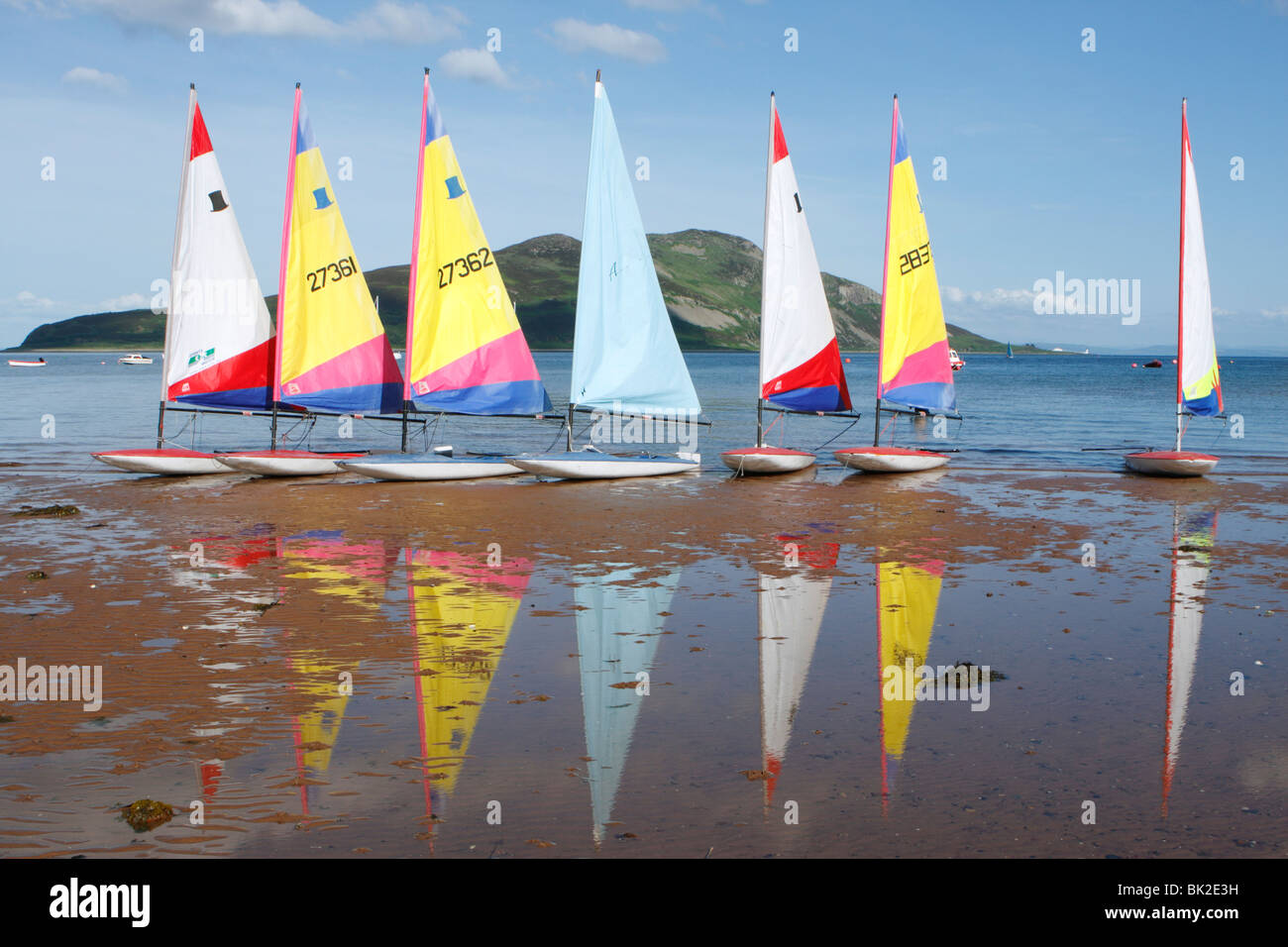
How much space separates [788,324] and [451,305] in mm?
8683

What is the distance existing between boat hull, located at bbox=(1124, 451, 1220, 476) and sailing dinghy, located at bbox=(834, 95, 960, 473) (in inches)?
204

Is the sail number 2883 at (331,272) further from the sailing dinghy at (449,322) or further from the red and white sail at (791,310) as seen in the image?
the red and white sail at (791,310)

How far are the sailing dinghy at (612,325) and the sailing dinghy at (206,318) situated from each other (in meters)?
7.39

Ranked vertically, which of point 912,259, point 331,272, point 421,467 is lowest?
point 421,467

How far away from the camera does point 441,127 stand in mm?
25078

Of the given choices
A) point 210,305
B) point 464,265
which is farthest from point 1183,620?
point 210,305

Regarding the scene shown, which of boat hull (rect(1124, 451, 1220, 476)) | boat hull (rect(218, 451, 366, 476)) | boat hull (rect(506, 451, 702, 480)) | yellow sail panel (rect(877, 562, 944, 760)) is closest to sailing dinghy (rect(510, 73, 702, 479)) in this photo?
boat hull (rect(506, 451, 702, 480))

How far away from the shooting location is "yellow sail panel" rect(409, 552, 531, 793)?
8.14 metres

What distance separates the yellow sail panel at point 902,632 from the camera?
8688 mm

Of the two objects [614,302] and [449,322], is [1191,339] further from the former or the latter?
[449,322]

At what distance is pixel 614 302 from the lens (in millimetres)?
25547

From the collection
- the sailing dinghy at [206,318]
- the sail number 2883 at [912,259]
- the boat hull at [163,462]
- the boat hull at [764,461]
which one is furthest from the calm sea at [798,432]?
the sail number 2883 at [912,259]

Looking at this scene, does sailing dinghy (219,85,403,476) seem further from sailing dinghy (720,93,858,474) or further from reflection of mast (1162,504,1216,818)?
reflection of mast (1162,504,1216,818)
